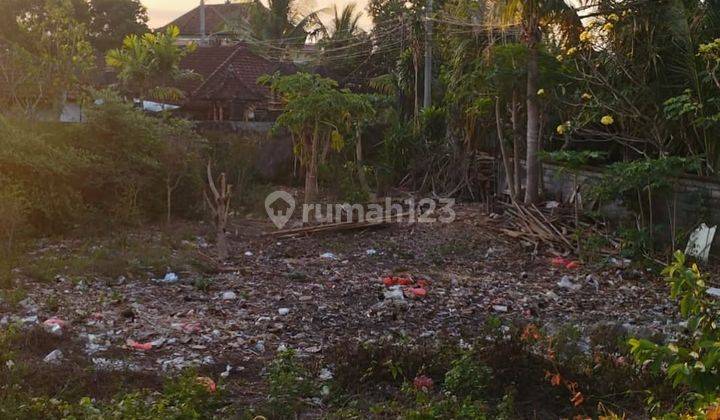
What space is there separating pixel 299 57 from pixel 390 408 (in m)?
21.1

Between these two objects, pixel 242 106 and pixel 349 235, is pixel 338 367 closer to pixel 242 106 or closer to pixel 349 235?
pixel 349 235

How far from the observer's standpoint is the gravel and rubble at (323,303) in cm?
497

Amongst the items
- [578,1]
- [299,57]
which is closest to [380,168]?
[578,1]

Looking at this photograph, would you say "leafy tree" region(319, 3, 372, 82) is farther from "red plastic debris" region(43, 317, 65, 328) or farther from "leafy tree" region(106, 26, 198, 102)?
"red plastic debris" region(43, 317, 65, 328)

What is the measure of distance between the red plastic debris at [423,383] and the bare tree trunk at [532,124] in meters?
6.56

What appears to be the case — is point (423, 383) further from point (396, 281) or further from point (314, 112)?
point (314, 112)

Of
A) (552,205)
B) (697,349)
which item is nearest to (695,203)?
(552,205)

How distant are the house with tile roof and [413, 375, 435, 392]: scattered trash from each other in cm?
1339

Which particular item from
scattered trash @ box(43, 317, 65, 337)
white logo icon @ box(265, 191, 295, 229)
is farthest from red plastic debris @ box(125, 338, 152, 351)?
white logo icon @ box(265, 191, 295, 229)

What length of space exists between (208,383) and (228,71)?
16.3 m

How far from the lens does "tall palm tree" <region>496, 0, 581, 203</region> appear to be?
9.11m

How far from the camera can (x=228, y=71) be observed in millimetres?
19141

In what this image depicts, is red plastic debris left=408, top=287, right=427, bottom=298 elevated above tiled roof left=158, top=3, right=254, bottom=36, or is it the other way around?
tiled roof left=158, top=3, right=254, bottom=36

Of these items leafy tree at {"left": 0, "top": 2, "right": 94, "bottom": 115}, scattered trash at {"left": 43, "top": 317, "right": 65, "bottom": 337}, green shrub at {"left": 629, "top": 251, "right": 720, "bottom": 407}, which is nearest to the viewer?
green shrub at {"left": 629, "top": 251, "right": 720, "bottom": 407}
